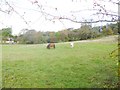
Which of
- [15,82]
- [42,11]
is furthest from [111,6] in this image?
[15,82]

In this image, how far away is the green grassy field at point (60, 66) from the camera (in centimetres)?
440

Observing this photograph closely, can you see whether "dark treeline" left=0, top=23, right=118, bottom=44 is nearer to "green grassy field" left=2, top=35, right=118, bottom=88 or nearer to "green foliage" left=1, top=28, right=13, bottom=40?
"green foliage" left=1, top=28, right=13, bottom=40

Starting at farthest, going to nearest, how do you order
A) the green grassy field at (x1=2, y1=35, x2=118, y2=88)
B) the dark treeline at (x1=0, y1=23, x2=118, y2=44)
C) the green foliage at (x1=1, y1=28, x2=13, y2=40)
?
the green grassy field at (x1=2, y1=35, x2=118, y2=88) → the green foliage at (x1=1, y1=28, x2=13, y2=40) → the dark treeline at (x1=0, y1=23, x2=118, y2=44)

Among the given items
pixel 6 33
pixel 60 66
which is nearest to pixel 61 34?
pixel 60 66

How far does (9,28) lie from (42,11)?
0.56 m

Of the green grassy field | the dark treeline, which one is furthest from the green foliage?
the green grassy field

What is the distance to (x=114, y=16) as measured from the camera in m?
3.81

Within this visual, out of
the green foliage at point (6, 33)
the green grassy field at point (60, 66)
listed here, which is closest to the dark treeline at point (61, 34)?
the green foliage at point (6, 33)

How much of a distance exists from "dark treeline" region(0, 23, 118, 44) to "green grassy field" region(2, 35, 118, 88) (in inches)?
4.3

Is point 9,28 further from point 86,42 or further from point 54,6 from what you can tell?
point 86,42

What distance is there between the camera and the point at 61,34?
177 inches

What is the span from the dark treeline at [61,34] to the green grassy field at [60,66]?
0.36ft

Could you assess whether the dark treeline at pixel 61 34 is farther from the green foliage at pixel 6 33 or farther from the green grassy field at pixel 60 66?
the green grassy field at pixel 60 66

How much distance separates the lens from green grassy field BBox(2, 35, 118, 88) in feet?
14.4
